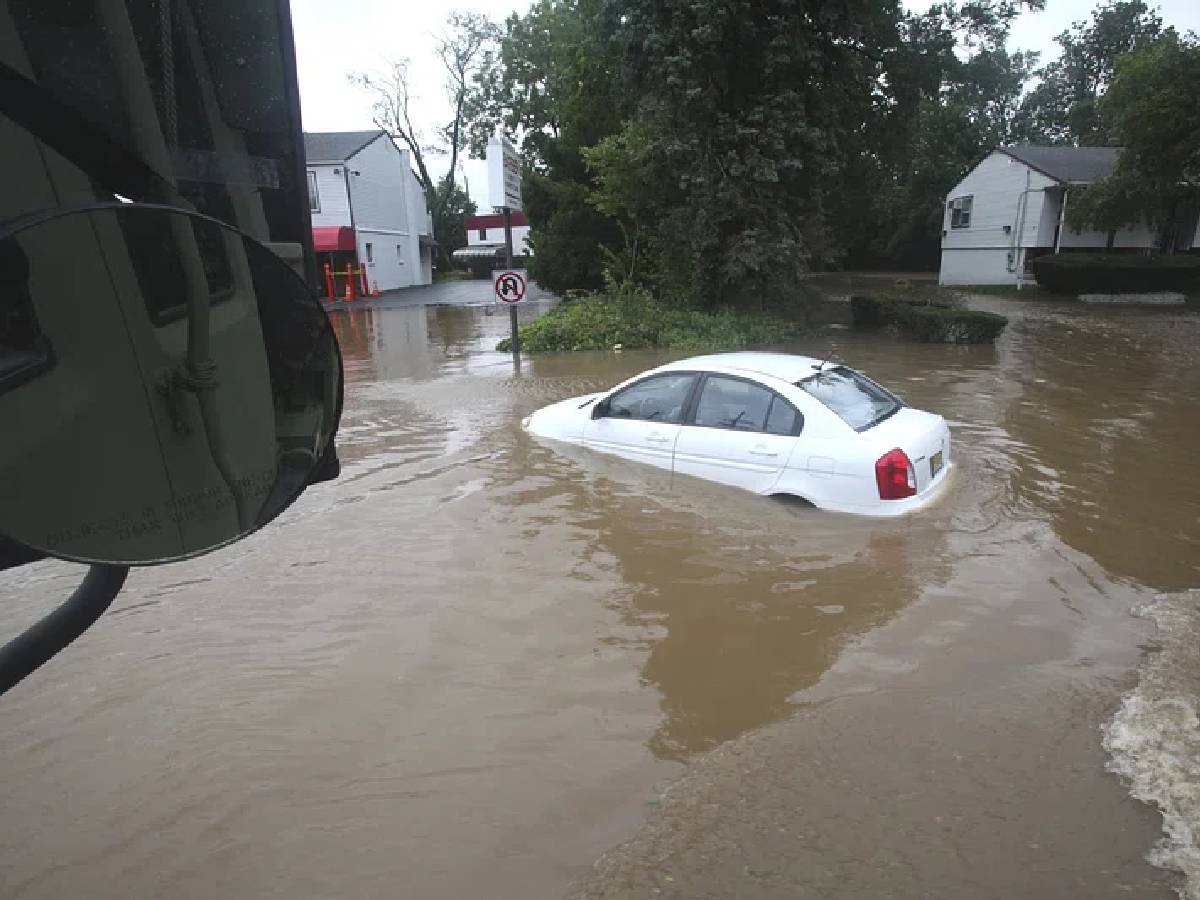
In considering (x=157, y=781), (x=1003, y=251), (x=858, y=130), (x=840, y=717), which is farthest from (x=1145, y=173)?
(x=157, y=781)

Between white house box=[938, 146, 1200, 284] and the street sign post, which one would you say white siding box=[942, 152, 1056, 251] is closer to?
white house box=[938, 146, 1200, 284]

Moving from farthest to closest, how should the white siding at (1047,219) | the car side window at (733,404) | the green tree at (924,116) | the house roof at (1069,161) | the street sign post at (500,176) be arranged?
the white siding at (1047,219), the house roof at (1069,161), the green tree at (924,116), the street sign post at (500,176), the car side window at (733,404)

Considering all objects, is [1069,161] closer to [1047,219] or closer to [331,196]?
[1047,219]

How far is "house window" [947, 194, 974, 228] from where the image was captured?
122ft

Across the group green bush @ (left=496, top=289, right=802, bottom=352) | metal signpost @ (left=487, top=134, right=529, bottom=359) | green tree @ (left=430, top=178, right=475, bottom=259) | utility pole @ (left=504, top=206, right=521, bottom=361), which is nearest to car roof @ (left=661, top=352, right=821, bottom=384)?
metal signpost @ (left=487, top=134, right=529, bottom=359)

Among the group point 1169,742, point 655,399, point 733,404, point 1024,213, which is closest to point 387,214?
point 1024,213

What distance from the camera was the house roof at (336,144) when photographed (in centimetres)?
3472

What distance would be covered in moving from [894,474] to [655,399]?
221 cm

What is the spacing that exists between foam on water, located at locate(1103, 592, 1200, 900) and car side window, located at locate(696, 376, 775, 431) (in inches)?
115

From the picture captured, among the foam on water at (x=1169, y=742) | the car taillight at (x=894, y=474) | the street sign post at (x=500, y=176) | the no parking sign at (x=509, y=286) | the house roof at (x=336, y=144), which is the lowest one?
the foam on water at (x=1169, y=742)

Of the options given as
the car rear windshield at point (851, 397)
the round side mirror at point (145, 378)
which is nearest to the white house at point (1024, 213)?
the car rear windshield at point (851, 397)

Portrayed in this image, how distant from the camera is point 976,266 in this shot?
36906mm

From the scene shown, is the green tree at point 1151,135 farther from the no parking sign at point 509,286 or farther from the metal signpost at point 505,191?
the no parking sign at point 509,286

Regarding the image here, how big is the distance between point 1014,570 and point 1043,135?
61429mm
